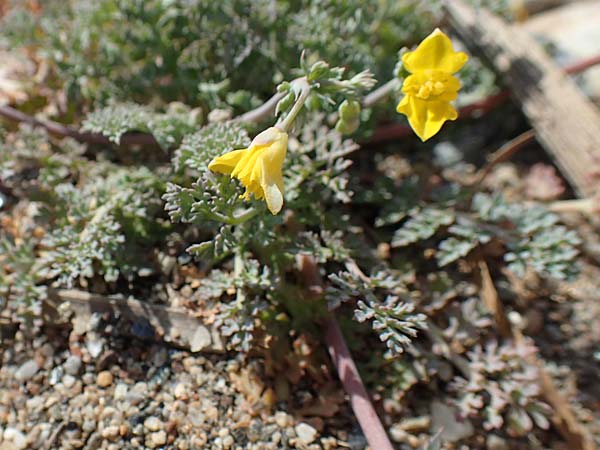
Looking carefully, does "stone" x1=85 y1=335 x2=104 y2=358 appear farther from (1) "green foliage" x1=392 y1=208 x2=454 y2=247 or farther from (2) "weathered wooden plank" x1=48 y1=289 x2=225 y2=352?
(1) "green foliage" x1=392 y1=208 x2=454 y2=247

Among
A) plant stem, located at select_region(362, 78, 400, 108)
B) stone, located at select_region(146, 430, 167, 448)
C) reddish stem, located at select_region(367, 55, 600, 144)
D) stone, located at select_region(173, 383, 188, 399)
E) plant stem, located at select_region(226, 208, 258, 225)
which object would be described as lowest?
stone, located at select_region(146, 430, 167, 448)

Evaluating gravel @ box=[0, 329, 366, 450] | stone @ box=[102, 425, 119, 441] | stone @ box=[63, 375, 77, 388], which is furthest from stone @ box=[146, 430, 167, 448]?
stone @ box=[63, 375, 77, 388]

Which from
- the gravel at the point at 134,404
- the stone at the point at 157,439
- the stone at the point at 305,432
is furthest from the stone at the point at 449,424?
the stone at the point at 157,439

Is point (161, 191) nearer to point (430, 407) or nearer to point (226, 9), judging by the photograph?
point (226, 9)

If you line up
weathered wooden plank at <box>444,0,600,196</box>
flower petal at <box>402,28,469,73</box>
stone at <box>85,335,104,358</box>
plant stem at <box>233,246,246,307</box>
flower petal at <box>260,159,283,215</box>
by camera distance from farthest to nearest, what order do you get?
weathered wooden plank at <box>444,0,600,196</box> → stone at <box>85,335,104,358</box> → plant stem at <box>233,246,246,307</box> → flower petal at <box>402,28,469,73</box> → flower petal at <box>260,159,283,215</box>

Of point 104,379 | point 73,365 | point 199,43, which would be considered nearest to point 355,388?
point 104,379

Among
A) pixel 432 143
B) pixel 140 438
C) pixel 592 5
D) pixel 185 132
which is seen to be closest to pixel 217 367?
pixel 140 438

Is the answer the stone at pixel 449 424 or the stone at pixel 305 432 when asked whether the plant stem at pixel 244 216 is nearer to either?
the stone at pixel 305 432
